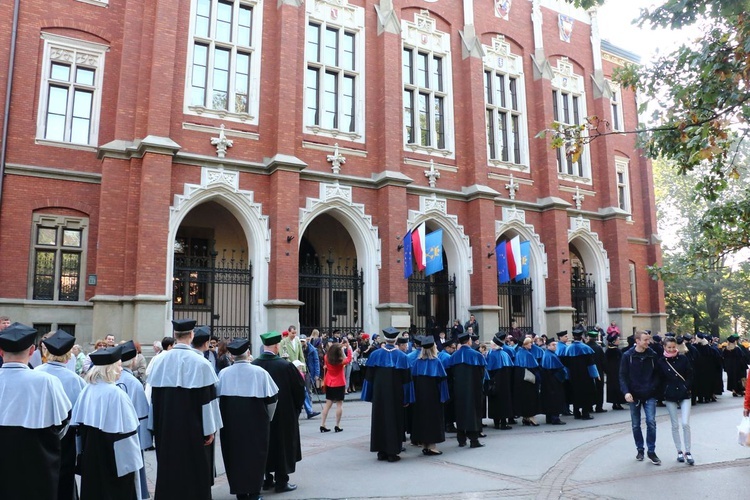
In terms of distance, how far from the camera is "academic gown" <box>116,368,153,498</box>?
6453 millimetres

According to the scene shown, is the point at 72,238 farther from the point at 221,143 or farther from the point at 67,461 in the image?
the point at 67,461

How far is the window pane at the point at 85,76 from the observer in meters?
18.1

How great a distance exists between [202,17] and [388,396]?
14519mm

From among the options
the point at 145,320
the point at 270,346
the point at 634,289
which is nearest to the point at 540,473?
the point at 270,346

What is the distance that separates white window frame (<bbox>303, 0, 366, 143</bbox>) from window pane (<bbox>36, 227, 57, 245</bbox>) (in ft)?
26.5

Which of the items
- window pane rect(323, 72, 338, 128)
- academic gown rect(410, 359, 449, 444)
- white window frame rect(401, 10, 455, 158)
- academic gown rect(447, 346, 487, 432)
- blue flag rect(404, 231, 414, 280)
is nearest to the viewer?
academic gown rect(410, 359, 449, 444)

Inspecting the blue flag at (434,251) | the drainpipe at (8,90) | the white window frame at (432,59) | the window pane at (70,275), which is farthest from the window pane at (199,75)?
the blue flag at (434,251)

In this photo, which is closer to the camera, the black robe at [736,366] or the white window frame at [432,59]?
the black robe at [736,366]

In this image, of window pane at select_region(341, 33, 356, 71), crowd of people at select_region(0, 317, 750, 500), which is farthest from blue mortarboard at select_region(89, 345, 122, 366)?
window pane at select_region(341, 33, 356, 71)

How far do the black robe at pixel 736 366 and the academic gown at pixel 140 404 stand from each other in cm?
1699

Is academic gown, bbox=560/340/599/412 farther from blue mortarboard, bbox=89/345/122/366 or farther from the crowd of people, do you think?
blue mortarboard, bbox=89/345/122/366

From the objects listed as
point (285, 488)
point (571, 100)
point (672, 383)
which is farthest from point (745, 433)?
point (571, 100)

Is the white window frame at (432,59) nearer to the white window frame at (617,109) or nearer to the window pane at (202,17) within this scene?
the window pane at (202,17)

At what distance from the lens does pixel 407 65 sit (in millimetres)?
22625
